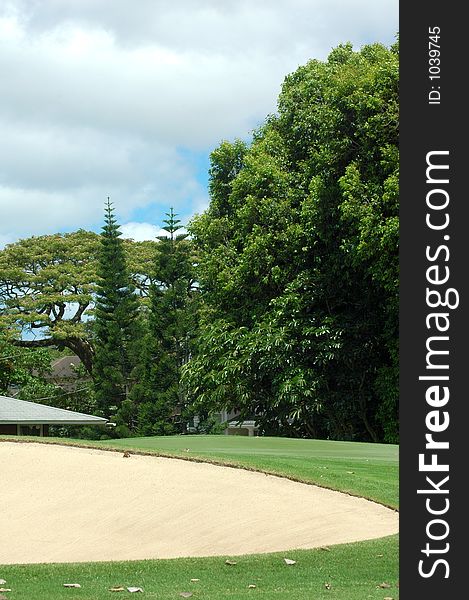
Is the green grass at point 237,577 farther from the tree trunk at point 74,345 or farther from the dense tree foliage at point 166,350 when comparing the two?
the tree trunk at point 74,345

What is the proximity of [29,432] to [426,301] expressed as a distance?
104 ft

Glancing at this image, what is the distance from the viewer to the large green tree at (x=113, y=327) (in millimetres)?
40781

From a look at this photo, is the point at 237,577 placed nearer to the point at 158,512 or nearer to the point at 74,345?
the point at 158,512

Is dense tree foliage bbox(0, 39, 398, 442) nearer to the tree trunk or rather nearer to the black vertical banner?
the tree trunk

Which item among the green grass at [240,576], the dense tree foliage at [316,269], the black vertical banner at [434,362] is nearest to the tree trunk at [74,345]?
the dense tree foliage at [316,269]

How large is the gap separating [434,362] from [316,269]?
26.0 m

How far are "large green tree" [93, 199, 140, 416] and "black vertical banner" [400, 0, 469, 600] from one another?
36.9 metres

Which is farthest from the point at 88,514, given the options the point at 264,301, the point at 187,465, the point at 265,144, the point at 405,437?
the point at 265,144

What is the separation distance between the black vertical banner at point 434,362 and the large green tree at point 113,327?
36858 millimetres

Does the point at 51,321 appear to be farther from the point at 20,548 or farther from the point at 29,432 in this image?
the point at 20,548

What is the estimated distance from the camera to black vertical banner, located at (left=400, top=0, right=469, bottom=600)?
4160 mm

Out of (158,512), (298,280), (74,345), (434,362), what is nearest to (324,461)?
(158,512)

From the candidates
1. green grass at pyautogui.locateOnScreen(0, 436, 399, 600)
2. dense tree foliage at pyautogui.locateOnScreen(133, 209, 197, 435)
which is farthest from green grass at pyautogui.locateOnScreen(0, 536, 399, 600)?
dense tree foliage at pyautogui.locateOnScreen(133, 209, 197, 435)

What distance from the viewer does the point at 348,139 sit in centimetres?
2820
